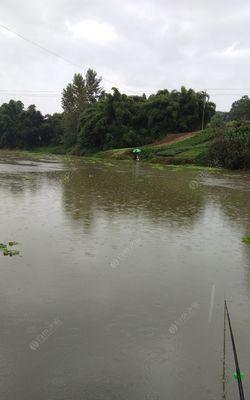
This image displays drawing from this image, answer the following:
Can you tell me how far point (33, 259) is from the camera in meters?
8.48

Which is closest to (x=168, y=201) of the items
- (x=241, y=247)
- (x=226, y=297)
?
(x=241, y=247)

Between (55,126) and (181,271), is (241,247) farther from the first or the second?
(55,126)

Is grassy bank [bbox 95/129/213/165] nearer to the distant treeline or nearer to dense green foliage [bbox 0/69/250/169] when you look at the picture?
dense green foliage [bbox 0/69/250/169]

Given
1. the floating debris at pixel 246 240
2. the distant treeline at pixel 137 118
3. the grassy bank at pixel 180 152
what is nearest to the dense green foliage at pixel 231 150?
the grassy bank at pixel 180 152

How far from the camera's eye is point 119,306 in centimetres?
637

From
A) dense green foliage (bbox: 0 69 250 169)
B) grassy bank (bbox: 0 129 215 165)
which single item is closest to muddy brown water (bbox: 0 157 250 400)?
dense green foliage (bbox: 0 69 250 169)

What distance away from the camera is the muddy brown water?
4.52m

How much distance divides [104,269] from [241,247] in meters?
4.01

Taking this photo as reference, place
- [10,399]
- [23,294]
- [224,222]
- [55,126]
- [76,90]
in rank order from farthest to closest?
[55,126]
[76,90]
[224,222]
[23,294]
[10,399]

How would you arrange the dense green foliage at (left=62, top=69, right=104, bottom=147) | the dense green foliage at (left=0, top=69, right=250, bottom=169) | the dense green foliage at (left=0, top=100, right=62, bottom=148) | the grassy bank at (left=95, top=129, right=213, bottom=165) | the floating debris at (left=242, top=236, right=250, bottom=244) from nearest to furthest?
1. the floating debris at (left=242, top=236, right=250, bottom=244)
2. the dense green foliage at (left=0, top=69, right=250, bottom=169)
3. the grassy bank at (left=95, top=129, right=213, bottom=165)
4. the dense green foliage at (left=62, top=69, right=104, bottom=147)
5. the dense green foliage at (left=0, top=100, right=62, bottom=148)

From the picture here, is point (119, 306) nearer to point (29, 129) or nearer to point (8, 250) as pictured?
point (8, 250)

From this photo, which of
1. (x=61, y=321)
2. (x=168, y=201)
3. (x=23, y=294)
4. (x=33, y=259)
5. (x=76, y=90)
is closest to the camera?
(x=61, y=321)

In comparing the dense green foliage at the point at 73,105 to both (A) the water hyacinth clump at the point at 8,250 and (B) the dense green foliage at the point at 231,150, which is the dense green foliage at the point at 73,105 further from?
(A) the water hyacinth clump at the point at 8,250

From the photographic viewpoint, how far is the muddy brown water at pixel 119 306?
452cm
